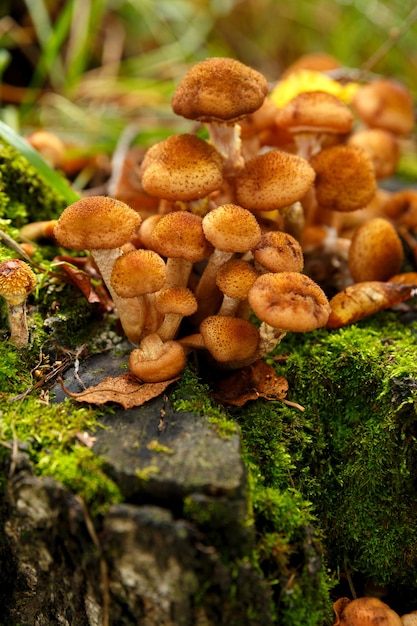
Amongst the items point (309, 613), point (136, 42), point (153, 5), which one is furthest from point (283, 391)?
point (136, 42)

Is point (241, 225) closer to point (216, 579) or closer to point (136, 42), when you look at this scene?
point (216, 579)

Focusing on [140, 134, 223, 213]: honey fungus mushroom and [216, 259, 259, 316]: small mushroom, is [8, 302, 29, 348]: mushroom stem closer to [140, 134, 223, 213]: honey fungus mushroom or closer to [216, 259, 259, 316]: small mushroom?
[140, 134, 223, 213]: honey fungus mushroom

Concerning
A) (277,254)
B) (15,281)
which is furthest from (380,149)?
(15,281)

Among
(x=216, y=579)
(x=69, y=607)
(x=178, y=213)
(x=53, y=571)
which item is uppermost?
(x=178, y=213)

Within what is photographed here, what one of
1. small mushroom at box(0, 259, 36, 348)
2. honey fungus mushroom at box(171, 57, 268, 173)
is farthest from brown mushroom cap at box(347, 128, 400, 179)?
small mushroom at box(0, 259, 36, 348)

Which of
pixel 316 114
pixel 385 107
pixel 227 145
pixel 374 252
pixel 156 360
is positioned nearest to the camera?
pixel 156 360

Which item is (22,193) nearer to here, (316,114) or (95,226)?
(95,226)

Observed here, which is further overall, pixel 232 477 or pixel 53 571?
pixel 53 571
